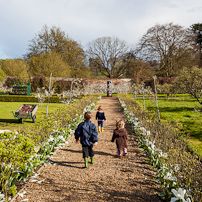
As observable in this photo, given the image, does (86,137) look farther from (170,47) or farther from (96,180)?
(170,47)

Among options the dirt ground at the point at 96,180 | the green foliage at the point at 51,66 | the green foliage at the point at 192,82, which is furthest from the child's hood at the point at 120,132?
the green foliage at the point at 51,66

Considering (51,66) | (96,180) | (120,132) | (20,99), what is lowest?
(96,180)

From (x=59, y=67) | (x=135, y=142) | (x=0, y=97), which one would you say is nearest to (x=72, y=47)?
(x=59, y=67)

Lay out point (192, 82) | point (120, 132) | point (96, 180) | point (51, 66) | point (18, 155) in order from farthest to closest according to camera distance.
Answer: point (51, 66)
point (192, 82)
point (120, 132)
point (96, 180)
point (18, 155)

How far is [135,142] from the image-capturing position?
5.76 metres

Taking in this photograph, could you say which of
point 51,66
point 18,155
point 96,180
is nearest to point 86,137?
point 96,180

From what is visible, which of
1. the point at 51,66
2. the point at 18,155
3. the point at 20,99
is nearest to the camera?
the point at 18,155

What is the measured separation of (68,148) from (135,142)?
7.33 ft

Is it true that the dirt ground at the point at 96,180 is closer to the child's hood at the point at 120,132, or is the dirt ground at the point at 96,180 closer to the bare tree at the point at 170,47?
the child's hood at the point at 120,132

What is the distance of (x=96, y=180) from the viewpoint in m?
3.38

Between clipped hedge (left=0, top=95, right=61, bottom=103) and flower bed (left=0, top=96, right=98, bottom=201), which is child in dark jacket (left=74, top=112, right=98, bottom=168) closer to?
flower bed (left=0, top=96, right=98, bottom=201)

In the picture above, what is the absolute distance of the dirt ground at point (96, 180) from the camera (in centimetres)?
287

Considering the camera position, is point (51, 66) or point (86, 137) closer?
point (86, 137)

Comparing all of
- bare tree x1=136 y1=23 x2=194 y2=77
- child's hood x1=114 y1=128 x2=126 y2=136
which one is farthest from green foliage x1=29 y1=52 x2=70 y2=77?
child's hood x1=114 y1=128 x2=126 y2=136
